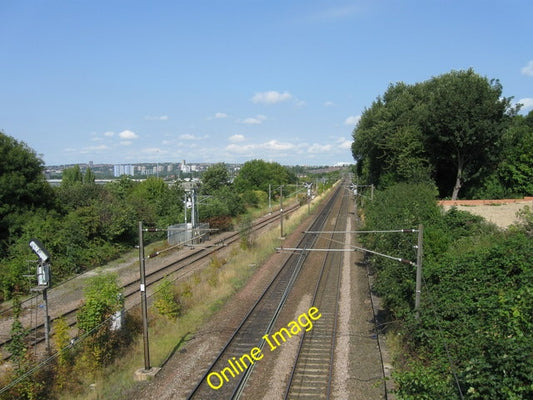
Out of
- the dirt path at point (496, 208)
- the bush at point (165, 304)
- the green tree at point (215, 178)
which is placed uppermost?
the green tree at point (215, 178)

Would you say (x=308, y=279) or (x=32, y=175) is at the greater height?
(x=32, y=175)

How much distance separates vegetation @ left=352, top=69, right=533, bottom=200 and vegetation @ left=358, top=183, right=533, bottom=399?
526 inches

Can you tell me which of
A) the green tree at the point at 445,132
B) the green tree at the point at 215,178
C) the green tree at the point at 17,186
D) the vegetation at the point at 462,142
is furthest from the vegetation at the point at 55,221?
the green tree at the point at 215,178

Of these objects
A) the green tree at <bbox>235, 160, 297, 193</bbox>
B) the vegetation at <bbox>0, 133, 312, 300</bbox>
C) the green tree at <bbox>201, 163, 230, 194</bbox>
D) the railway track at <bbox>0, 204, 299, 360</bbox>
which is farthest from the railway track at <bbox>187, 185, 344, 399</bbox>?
the green tree at <bbox>235, 160, 297, 193</bbox>

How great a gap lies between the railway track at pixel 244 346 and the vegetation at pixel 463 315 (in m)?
4.65

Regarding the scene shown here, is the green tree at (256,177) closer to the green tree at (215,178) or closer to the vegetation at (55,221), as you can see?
the green tree at (215,178)

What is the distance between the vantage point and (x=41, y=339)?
16.6 meters

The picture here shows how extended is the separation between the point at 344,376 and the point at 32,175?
95.0ft

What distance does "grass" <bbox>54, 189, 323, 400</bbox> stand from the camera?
41.8 feet

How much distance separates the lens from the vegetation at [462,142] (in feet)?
102

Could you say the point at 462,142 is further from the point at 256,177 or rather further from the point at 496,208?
the point at 256,177

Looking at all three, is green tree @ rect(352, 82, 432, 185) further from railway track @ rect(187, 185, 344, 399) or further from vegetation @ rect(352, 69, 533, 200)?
railway track @ rect(187, 185, 344, 399)

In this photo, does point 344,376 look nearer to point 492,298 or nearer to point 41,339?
point 492,298

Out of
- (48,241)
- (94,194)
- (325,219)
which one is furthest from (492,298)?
(325,219)
